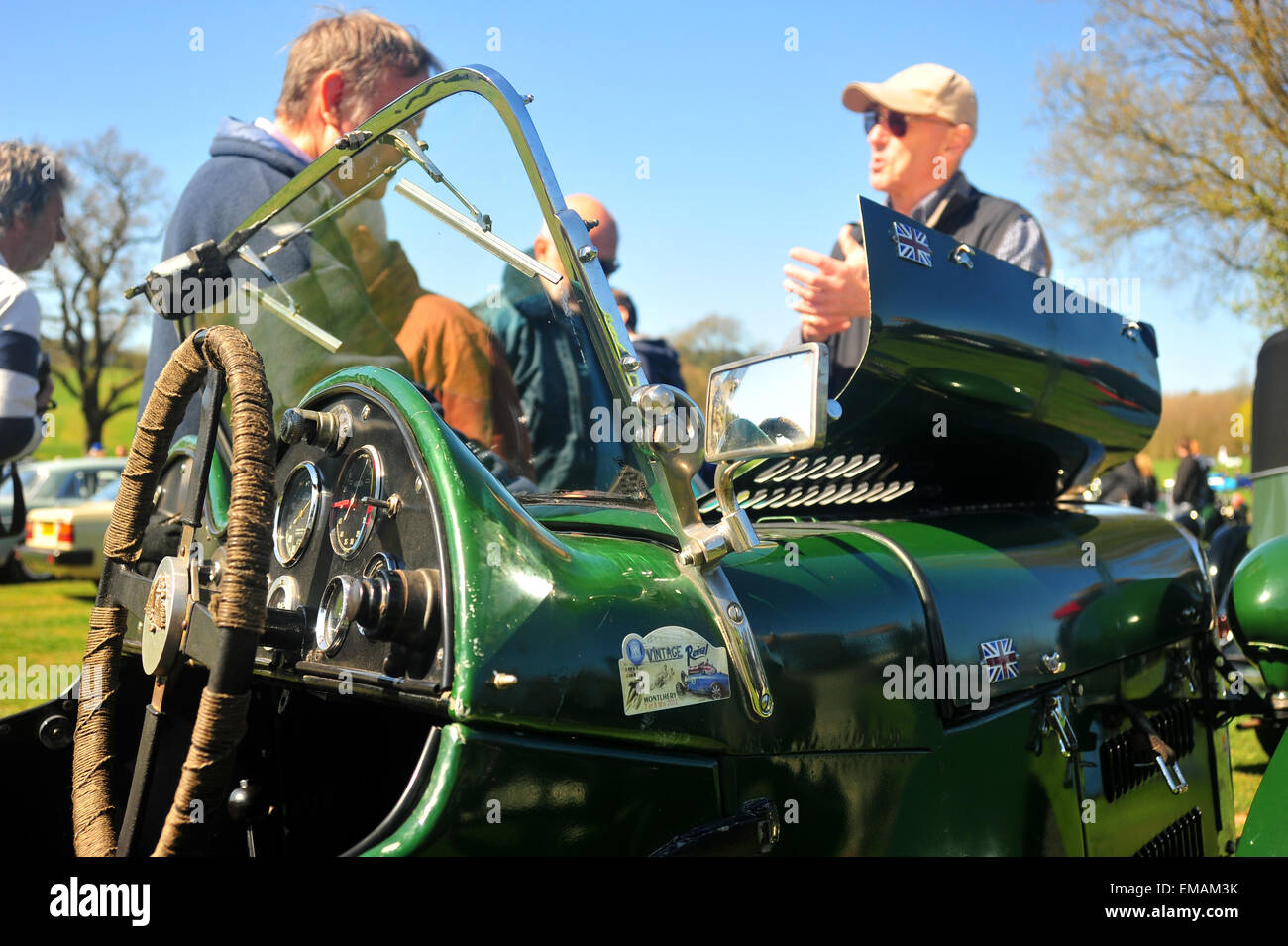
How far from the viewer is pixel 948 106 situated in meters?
3.27

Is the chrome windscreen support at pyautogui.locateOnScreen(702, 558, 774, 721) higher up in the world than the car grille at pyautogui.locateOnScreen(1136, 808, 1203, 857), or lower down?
higher up

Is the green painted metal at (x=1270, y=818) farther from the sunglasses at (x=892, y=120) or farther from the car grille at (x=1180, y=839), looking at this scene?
the sunglasses at (x=892, y=120)

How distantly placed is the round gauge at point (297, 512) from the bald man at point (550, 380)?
399 millimetres

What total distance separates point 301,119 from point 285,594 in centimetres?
152

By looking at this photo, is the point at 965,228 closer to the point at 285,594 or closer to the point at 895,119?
the point at 895,119

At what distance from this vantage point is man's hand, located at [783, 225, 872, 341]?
2205mm

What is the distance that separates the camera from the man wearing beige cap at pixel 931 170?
10.0 ft

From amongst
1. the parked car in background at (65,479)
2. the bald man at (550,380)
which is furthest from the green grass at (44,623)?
the bald man at (550,380)

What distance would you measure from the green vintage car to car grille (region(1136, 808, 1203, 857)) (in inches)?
0.4

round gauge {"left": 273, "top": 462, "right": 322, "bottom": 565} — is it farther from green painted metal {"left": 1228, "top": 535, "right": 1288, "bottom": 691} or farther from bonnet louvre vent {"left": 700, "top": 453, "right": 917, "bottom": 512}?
green painted metal {"left": 1228, "top": 535, "right": 1288, "bottom": 691}

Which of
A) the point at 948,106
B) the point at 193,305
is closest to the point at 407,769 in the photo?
the point at 193,305

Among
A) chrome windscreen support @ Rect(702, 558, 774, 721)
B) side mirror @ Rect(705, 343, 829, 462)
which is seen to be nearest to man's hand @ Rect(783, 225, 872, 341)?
side mirror @ Rect(705, 343, 829, 462)

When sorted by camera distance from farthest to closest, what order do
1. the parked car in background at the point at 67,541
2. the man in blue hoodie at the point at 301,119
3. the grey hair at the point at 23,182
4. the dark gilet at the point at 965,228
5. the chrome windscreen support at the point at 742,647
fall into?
the parked car in background at the point at 67,541, the grey hair at the point at 23,182, the dark gilet at the point at 965,228, the man in blue hoodie at the point at 301,119, the chrome windscreen support at the point at 742,647
